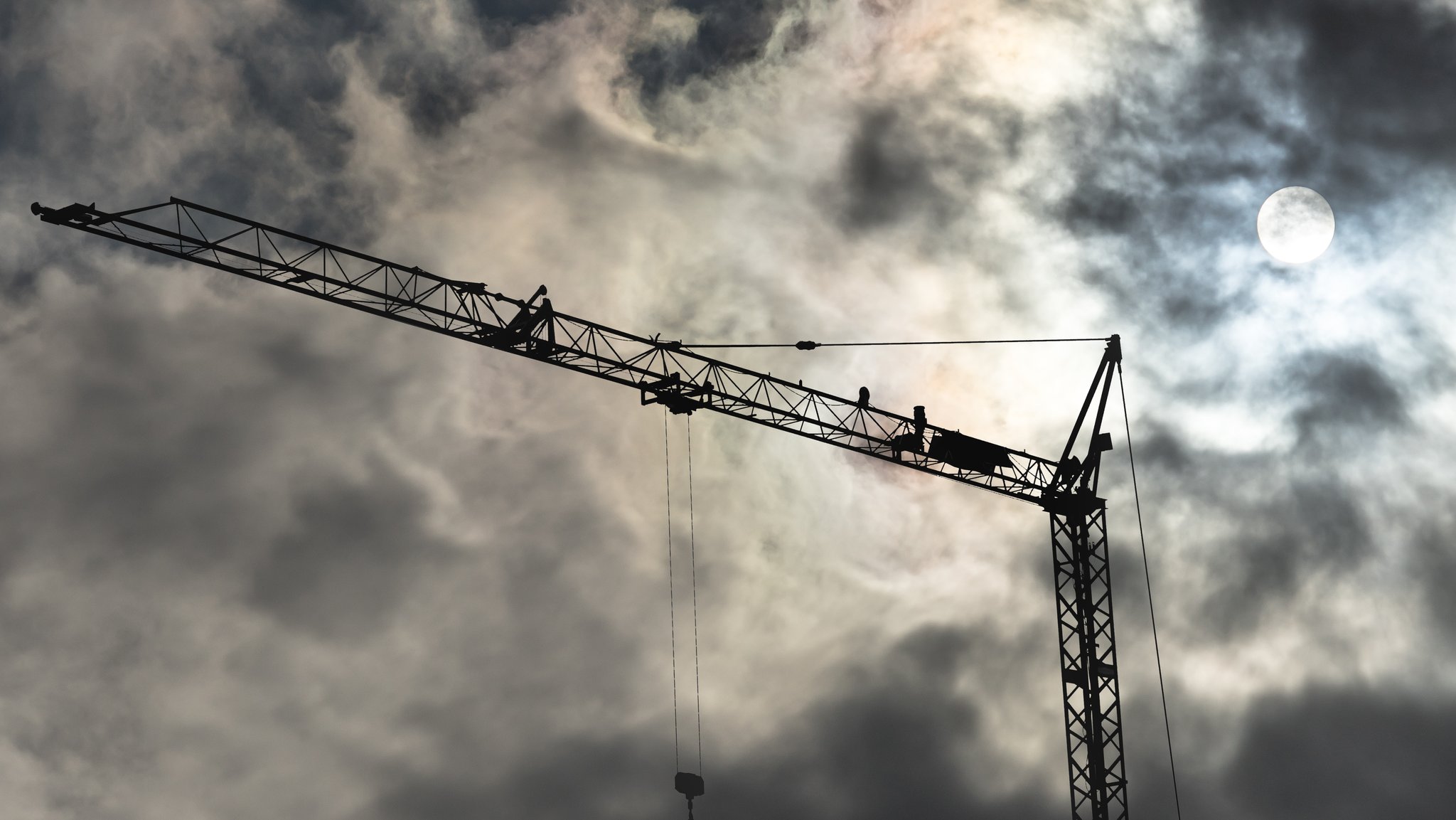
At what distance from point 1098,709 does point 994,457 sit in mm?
11047

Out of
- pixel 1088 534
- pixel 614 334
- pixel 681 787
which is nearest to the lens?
pixel 681 787

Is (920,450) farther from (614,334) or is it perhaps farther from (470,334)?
(470,334)

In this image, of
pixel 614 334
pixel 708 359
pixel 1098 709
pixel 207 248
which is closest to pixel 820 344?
pixel 708 359

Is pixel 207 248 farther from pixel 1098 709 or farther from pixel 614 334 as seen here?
pixel 1098 709

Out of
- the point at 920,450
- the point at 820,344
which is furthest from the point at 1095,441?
the point at 820,344

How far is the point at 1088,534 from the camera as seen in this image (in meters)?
63.3

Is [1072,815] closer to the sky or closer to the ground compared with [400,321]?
closer to the ground

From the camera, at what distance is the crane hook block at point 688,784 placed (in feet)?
178

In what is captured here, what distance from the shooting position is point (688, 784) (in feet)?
179

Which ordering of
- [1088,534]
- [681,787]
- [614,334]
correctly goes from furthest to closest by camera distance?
[1088,534] → [614,334] → [681,787]

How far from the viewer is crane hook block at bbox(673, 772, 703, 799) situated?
54125 millimetres

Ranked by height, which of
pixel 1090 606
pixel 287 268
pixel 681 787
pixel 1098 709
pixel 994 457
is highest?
pixel 287 268

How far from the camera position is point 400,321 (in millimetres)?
57156

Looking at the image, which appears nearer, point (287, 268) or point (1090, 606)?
point (287, 268)
